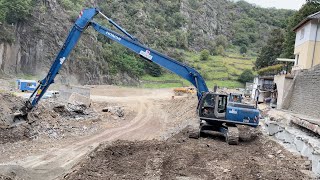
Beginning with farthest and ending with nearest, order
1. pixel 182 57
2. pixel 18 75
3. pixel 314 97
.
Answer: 1. pixel 182 57
2. pixel 18 75
3. pixel 314 97

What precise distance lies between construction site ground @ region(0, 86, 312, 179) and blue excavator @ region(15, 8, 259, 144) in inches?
24.7

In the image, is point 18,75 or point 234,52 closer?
point 18,75

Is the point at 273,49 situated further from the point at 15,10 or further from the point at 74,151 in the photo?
the point at 74,151

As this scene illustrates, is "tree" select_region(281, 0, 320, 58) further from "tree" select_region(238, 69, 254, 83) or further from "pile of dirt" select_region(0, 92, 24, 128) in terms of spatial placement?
"pile of dirt" select_region(0, 92, 24, 128)

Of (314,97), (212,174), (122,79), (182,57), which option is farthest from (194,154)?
(182,57)

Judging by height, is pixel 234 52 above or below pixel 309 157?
above

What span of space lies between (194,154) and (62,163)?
4.75 m

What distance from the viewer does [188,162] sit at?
11883 mm

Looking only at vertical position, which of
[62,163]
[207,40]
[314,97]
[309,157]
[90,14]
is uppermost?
[207,40]

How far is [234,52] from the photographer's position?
403 ft

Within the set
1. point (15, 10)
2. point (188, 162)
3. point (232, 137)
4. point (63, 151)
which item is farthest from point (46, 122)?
point (15, 10)

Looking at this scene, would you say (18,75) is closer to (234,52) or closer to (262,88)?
(262,88)

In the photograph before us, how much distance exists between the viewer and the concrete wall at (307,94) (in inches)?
921

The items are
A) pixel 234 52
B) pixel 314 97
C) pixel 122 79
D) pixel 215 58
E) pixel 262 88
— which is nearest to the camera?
pixel 314 97
